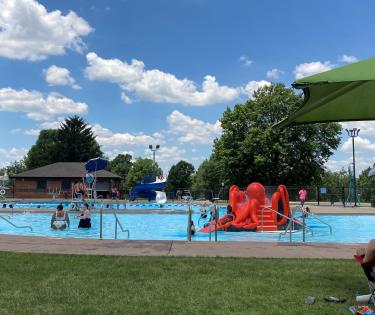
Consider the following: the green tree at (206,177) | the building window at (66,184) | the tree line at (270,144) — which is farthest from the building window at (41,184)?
the green tree at (206,177)

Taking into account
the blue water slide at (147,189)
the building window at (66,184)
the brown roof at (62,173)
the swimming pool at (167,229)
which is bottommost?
the swimming pool at (167,229)

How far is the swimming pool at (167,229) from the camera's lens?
19.5m

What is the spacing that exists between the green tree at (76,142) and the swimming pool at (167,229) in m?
57.6

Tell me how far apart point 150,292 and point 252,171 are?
162ft

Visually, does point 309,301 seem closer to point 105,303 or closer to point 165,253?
point 105,303

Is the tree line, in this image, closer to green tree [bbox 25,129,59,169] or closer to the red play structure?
the red play structure

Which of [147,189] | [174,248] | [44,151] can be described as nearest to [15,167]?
[44,151]

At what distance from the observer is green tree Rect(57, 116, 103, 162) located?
88188 mm

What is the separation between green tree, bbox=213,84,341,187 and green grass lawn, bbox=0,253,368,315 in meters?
45.1

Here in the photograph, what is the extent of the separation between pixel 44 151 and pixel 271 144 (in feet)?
191

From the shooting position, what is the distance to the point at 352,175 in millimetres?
51344

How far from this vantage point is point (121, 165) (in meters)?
128

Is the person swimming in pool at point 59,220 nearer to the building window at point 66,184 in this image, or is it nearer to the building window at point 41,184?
the building window at point 66,184

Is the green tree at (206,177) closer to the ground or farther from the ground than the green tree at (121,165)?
closer to the ground
